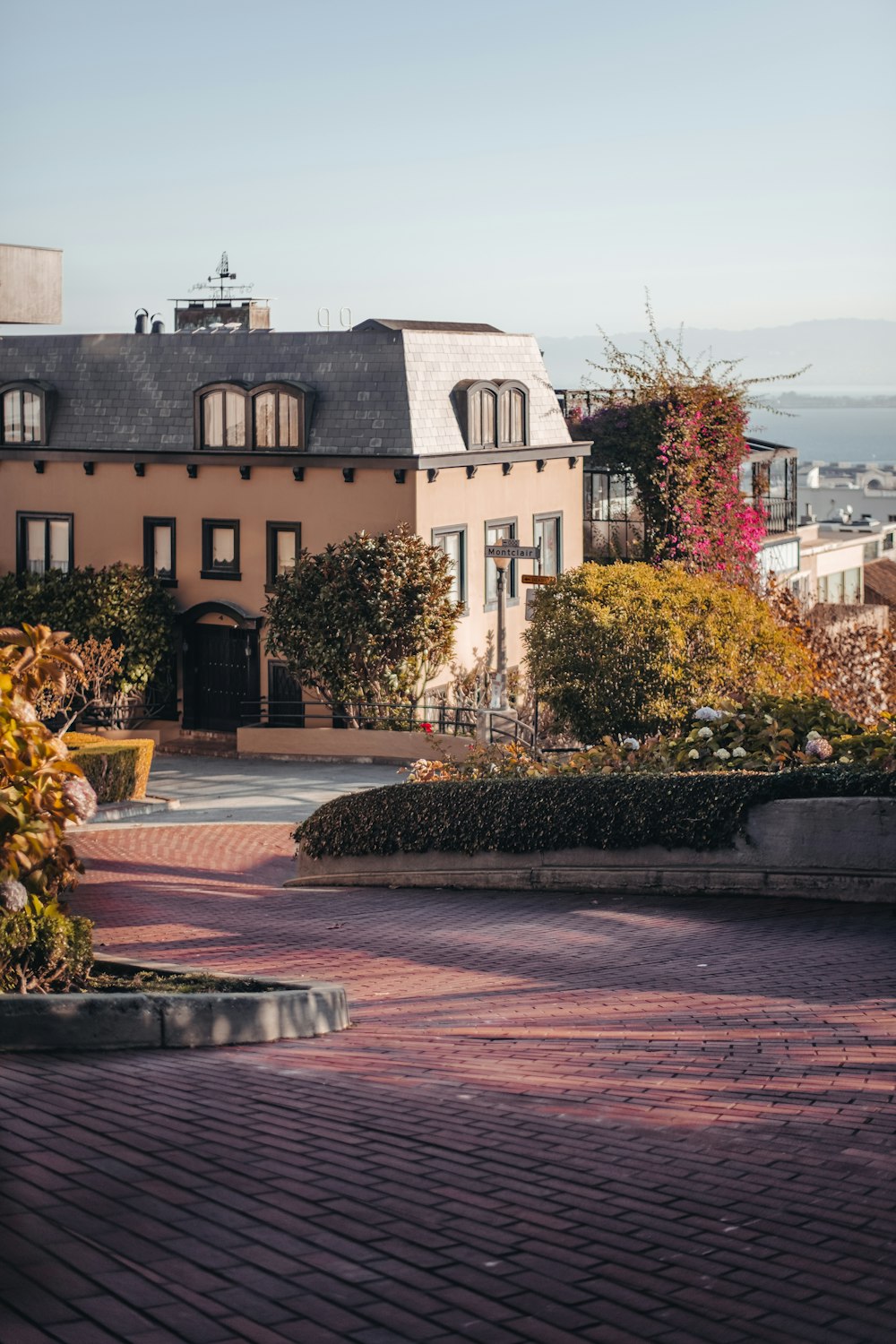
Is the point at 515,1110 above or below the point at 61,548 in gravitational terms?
below

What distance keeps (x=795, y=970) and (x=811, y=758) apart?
574cm

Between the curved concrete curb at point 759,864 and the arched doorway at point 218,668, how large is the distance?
1823 cm

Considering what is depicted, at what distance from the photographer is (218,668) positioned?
34.9m

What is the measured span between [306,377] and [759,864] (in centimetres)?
2160

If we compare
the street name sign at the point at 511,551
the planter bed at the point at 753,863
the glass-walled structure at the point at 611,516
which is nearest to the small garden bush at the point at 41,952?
the planter bed at the point at 753,863

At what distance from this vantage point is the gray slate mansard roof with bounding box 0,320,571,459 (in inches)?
1284

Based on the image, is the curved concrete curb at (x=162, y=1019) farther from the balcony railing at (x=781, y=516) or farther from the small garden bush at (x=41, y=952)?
the balcony railing at (x=781, y=516)

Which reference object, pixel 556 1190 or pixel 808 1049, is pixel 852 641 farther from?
pixel 556 1190

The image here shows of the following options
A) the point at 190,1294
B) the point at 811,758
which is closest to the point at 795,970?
the point at 811,758

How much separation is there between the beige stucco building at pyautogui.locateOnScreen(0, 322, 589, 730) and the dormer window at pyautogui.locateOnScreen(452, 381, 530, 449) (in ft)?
0.15

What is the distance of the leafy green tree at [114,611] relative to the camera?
33.9m

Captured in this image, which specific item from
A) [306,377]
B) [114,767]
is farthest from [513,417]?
[114,767]

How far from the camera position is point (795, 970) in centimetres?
1130

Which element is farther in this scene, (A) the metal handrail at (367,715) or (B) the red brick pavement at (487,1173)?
(A) the metal handrail at (367,715)
